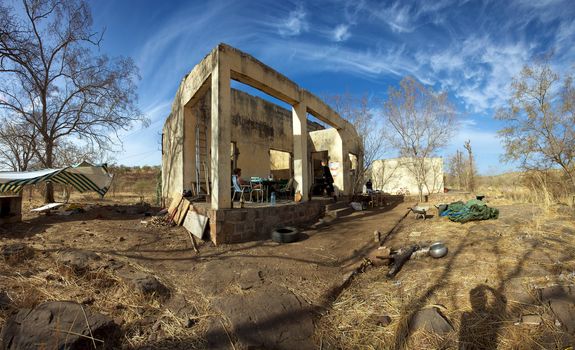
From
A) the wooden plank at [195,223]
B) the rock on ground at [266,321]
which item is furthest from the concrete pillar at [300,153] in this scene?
the rock on ground at [266,321]

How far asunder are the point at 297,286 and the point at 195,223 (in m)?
2.98

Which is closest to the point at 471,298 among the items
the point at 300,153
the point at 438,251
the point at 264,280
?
the point at 438,251

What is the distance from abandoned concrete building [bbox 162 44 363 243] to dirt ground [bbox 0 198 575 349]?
964mm

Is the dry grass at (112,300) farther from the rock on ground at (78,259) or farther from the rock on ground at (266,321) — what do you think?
the rock on ground at (266,321)

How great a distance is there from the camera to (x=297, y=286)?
379 cm

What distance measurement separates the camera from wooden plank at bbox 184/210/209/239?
5368mm

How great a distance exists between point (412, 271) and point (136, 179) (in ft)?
104

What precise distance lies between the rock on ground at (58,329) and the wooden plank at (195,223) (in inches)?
111

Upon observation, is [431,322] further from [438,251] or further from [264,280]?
[264,280]

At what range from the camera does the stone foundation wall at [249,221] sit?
520cm

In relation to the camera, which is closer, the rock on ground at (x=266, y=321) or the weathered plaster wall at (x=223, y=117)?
the rock on ground at (x=266, y=321)

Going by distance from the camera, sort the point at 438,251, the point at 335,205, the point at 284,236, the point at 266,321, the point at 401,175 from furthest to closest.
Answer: the point at 401,175 < the point at 335,205 < the point at 284,236 < the point at 438,251 < the point at 266,321

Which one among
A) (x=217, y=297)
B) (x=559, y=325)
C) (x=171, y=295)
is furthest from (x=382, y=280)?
(x=171, y=295)

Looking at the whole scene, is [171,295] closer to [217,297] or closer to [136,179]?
[217,297]
